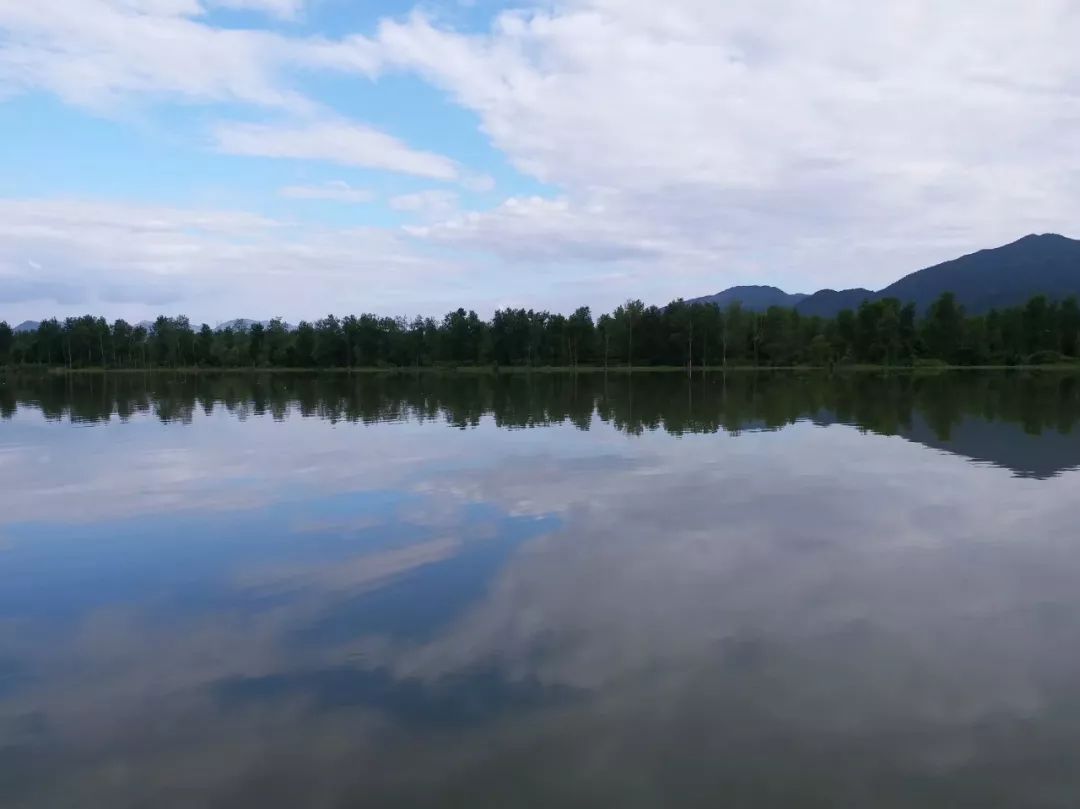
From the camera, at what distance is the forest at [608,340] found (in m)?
137

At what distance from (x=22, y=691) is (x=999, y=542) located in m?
15.2

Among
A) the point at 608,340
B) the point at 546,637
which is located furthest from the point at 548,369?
the point at 546,637

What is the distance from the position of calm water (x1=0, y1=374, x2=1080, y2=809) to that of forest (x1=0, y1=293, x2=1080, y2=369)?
401 ft

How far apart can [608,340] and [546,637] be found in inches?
5501

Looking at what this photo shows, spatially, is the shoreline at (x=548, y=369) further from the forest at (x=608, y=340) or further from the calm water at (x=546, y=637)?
the calm water at (x=546, y=637)

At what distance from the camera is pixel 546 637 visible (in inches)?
388

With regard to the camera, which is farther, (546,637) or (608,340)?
(608,340)

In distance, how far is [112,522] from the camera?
659 inches

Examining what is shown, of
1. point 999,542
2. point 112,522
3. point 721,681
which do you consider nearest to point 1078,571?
point 999,542

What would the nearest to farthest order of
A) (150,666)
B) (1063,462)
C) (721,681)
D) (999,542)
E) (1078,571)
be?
(721,681) < (150,666) < (1078,571) < (999,542) < (1063,462)

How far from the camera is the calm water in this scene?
6859 millimetres

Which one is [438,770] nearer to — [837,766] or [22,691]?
[837,766]

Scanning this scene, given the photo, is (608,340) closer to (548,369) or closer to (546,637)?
(548,369)

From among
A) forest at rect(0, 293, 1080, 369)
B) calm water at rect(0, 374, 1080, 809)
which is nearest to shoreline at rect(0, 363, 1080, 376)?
forest at rect(0, 293, 1080, 369)
